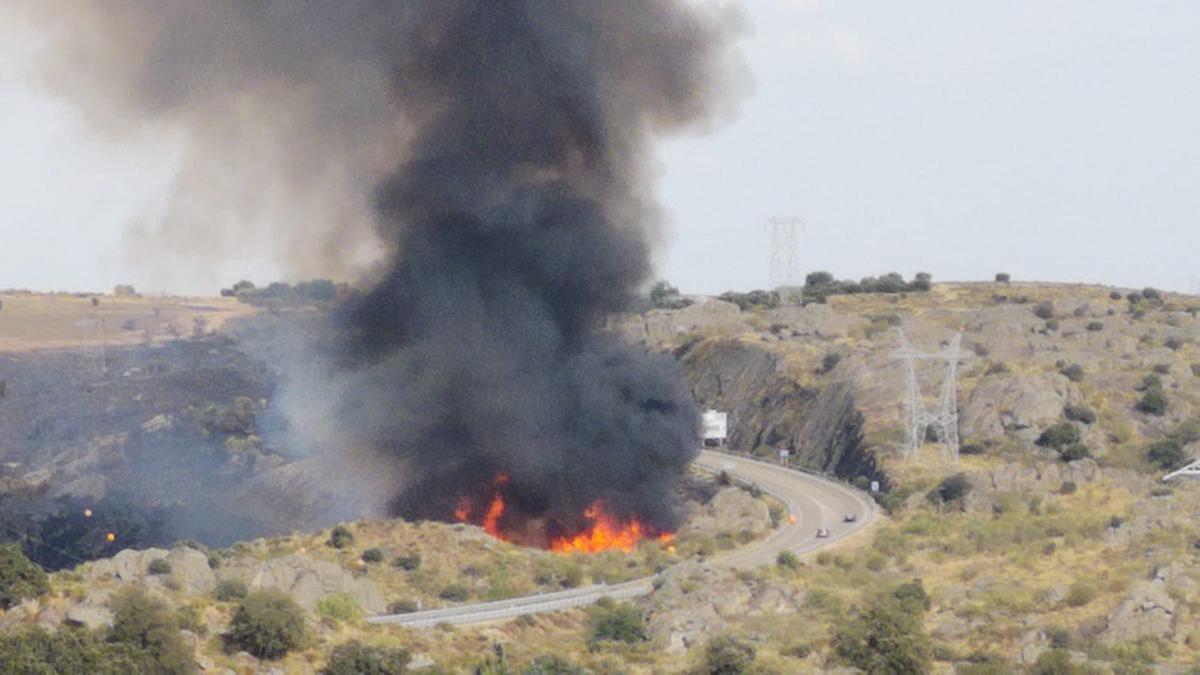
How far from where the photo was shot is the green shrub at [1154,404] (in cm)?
13175

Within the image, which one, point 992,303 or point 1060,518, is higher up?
point 992,303

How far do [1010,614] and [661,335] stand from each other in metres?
90.6

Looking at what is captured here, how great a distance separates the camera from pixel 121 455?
540 ft

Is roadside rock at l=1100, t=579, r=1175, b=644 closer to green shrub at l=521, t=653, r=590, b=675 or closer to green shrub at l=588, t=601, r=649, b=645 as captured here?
green shrub at l=588, t=601, r=649, b=645

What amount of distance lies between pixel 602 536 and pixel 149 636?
39698mm

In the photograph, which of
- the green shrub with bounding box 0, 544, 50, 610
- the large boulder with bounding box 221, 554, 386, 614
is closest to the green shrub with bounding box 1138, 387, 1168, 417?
the large boulder with bounding box 221, 554, 386, 614

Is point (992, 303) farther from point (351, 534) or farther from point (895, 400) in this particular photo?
point (351, 534)

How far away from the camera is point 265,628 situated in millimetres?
75375

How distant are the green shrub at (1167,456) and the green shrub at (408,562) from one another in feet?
164

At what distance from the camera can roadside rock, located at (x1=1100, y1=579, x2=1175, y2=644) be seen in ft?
282

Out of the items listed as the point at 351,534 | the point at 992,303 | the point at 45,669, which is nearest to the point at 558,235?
the point at 351,534

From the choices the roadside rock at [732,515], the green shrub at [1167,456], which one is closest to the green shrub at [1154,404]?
the green shrub at [1167,456]

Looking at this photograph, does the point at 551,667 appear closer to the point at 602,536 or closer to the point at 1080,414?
the point at 602,536

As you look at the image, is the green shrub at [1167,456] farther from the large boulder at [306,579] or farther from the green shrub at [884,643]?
the large boulder at [306,579]
